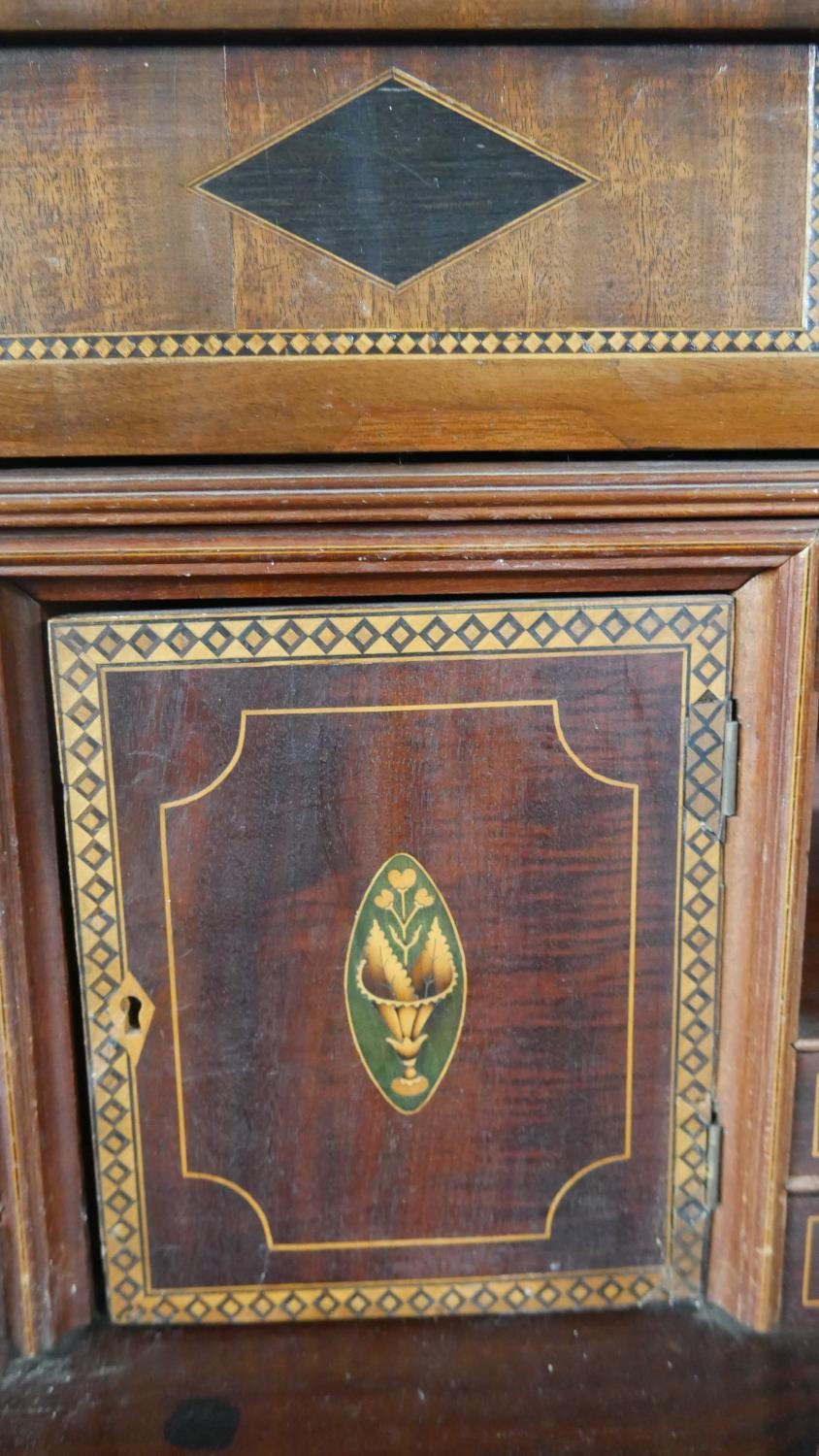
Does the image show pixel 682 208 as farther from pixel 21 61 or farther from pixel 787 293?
pixel 21 61

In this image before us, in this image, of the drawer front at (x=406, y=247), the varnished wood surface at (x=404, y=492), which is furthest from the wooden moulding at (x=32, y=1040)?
the drawer front at (x=406, y=247)

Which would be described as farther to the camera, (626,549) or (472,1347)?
(472,1347)

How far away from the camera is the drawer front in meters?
0.78

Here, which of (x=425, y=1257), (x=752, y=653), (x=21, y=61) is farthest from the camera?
(x=425, y=1257)

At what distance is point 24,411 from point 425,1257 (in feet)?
2.71

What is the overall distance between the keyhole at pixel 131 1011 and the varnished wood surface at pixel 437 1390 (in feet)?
0.99

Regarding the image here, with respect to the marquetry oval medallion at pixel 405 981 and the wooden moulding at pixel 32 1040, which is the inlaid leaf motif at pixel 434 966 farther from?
the wooden moulding at pixel 32 1040

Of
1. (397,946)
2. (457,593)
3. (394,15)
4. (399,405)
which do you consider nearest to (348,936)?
(397,946)

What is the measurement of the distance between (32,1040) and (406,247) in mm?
725

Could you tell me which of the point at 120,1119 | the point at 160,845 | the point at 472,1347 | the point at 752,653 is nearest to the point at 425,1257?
the point at 472,1347

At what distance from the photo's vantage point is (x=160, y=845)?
92 centimetres

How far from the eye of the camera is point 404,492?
82 centimetres

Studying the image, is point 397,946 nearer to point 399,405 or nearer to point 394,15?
point 399,405

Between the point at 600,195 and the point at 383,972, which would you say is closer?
the point at 600,195
